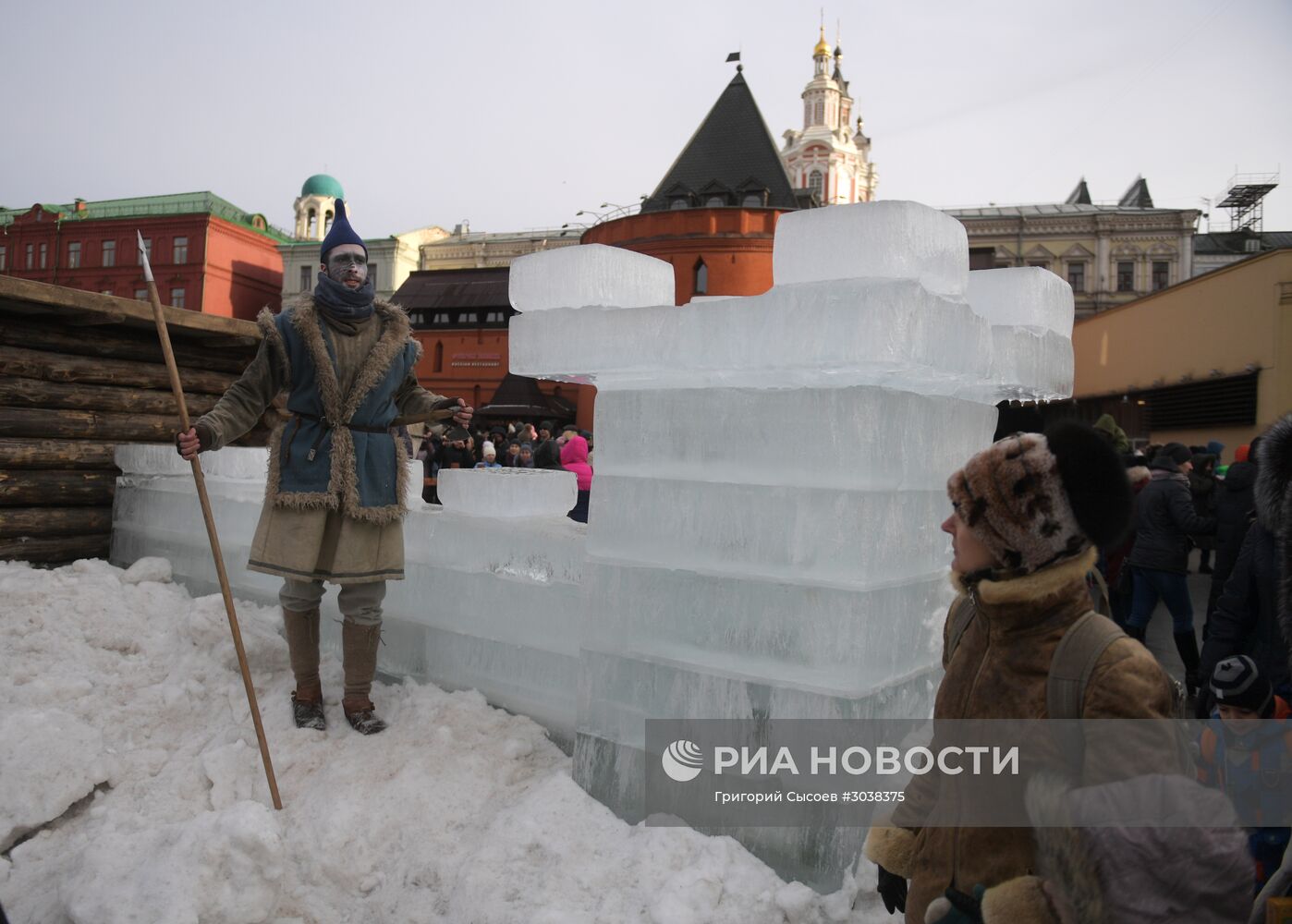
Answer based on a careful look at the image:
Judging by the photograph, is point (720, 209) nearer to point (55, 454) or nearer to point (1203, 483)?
point (1203, 483)

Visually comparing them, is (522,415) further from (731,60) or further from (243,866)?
(243,866)

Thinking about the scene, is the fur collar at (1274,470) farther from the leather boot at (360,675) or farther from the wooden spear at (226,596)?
the wooden spear at (226,596)

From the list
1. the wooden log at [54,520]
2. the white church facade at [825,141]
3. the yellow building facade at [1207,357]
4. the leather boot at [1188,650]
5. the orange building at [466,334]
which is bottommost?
the leather boot at [1188,650]

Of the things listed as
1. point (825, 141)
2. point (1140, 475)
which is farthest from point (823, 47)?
point (1140, 475)

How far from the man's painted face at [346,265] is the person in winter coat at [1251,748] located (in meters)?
3.65

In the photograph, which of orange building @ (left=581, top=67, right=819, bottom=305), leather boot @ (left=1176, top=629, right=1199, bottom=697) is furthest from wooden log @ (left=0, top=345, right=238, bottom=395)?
orange building @ (left=581, top=67, right=819, bottom=305)

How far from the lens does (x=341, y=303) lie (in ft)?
10.8

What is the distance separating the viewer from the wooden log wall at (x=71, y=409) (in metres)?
4.86

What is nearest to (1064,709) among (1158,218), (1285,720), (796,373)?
(796,373)

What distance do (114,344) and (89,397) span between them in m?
0.39

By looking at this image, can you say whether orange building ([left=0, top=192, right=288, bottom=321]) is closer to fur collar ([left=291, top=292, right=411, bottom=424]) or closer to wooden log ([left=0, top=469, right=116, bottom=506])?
wooden log ([left=0, top=469, right=116, bottom=506])

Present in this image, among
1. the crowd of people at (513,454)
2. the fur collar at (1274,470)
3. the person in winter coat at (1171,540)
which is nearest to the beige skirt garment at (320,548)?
the crowd of people at (513,454)

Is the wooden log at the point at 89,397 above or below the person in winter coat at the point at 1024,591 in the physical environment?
above

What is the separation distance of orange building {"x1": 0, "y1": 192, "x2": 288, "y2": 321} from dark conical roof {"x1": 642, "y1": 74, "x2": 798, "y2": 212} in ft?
79.2
